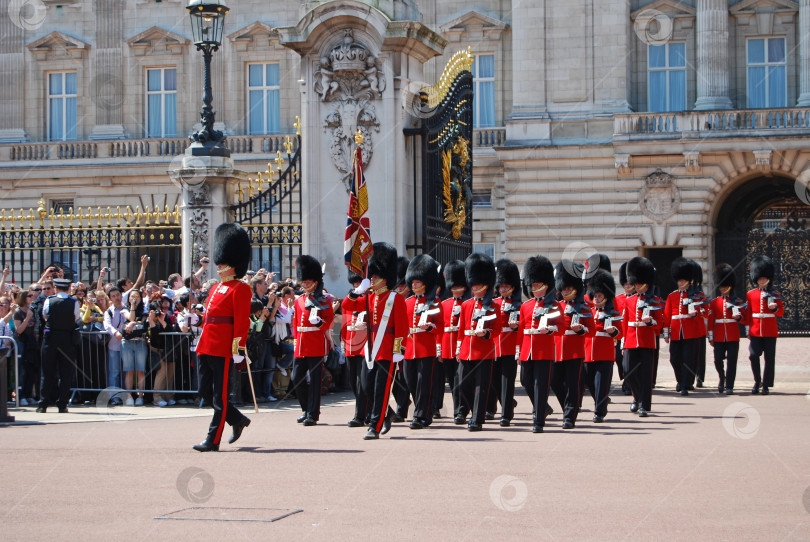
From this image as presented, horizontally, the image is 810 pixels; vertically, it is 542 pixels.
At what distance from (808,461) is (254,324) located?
6040 millimetres

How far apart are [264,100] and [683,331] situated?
19795 mm

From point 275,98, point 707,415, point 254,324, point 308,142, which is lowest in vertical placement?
point 707,415

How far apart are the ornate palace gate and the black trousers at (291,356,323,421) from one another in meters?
2.80

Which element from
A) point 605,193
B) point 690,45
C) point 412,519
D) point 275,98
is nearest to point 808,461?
point 412,519

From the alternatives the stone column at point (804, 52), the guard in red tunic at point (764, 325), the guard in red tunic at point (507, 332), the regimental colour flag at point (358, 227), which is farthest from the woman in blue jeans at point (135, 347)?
the stone column at point (804, 52)

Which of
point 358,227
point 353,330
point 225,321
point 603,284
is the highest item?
point 358,227

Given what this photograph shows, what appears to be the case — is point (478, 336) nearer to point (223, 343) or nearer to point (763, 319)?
point (223, 343)

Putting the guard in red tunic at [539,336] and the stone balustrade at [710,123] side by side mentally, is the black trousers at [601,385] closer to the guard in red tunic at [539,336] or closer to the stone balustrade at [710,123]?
the guard in red tunic at [539,336]

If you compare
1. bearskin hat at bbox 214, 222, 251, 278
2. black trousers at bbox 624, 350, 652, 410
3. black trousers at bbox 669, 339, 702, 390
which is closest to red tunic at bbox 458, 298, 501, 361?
black trousers at bbox 624, 350, 652, 410

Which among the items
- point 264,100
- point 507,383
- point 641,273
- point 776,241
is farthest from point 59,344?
point 264,100

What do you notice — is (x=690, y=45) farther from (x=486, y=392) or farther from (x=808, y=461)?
(x=808, y=461)

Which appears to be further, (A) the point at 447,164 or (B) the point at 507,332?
(A) the point at 447,164

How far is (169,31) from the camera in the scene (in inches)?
1300

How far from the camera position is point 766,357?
14.5 metres
